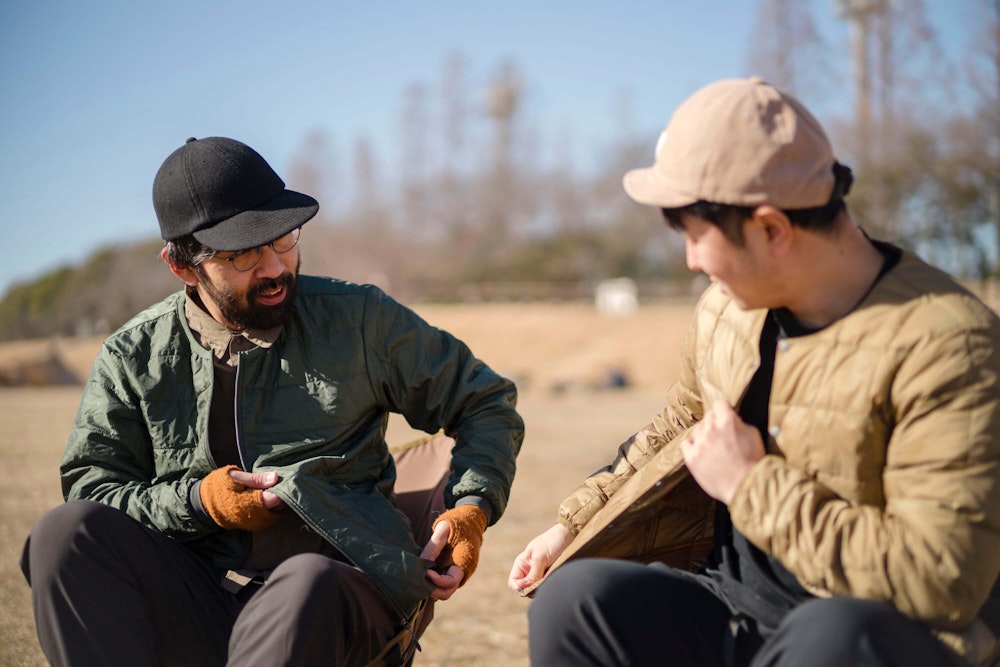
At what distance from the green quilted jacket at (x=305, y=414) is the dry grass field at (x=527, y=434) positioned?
1101mm

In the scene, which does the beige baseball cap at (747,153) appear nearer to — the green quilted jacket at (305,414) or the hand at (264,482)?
the green quilted jacket at (305,414)

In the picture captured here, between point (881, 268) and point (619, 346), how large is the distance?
20.8m

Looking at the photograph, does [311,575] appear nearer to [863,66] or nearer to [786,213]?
[786,213]

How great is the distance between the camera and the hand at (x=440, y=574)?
2.53m

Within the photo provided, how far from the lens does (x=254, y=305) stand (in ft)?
8.84

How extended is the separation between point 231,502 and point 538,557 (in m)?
0.76

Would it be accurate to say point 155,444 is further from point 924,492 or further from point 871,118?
point 871,118

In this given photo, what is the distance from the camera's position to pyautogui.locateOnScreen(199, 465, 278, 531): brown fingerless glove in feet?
8.10

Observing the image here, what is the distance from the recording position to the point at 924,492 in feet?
A: 5.71

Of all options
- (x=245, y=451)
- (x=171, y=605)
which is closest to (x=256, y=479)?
(x=245, y=451)

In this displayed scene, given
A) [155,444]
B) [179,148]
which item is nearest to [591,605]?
[155,444]

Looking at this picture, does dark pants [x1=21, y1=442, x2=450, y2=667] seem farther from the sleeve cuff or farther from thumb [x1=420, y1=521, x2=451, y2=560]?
the sleeve cuff

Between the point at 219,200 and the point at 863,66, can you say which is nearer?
the point at 219,200

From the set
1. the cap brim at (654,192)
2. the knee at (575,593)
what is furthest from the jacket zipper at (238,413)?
the cap brim at (654,192)
